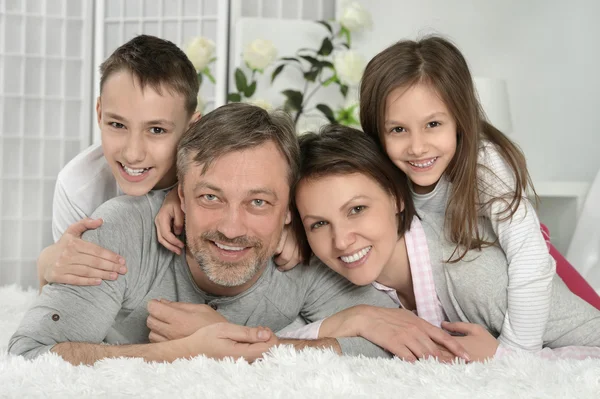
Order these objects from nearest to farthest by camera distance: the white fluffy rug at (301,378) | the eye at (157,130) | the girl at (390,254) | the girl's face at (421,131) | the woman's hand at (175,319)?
the white fluffy rug at (301,378), the woman's hand at (175,319), the girl at (390,254), the girl's face at (421,131), the eye at (157,130)

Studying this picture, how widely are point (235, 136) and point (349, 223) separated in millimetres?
418

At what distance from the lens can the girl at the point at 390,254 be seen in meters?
2.09

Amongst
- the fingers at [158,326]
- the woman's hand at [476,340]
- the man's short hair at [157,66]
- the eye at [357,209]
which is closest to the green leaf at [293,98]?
the man's short hair at [157,66]

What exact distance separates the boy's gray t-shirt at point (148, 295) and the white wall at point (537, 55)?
266cm

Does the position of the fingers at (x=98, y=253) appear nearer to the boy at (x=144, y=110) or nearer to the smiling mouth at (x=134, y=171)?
the boy at (x=144, y=110)

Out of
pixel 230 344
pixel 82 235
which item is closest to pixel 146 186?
pixel 82 235

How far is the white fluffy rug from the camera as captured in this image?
1.40 meters

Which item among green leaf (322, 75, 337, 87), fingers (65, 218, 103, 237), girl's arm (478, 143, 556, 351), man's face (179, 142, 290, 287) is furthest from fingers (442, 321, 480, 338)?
green leaf (322, 75, 337, 87)

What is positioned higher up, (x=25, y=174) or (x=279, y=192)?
(x=279, y=192)

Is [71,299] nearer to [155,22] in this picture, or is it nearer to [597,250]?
[597,250]

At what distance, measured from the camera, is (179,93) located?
2.33m

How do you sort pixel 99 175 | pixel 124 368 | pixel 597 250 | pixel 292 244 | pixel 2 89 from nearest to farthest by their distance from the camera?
pixel 124 368
pixel 292 244
pixel 99 175
pixel 597 250
pixel 2 89

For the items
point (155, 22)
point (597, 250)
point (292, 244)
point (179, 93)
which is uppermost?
point (155, 22)

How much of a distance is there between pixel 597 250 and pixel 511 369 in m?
2.23
